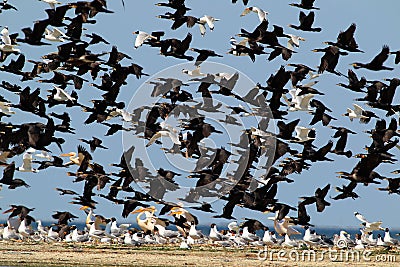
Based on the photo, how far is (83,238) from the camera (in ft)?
139

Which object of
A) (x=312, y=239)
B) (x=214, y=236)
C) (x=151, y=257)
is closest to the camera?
(x=151, y=257)

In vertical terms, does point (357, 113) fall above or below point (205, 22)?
below

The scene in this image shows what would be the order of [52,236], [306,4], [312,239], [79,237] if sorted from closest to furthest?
1. [306,4]
2. [312,239]
3. [79,237]
4. [52,236]

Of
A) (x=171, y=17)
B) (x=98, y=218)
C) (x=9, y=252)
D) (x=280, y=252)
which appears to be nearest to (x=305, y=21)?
(x=171, y=17)

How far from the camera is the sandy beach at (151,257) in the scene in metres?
30.0

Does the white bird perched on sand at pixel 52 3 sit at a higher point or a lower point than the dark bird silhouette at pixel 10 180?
higher

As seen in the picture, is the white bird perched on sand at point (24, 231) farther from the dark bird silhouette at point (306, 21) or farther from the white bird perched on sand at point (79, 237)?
the dark bird silhouette at point (306, 21)

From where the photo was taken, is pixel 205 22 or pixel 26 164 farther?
pixel 26 164

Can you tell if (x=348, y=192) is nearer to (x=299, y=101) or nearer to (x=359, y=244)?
(x=299, y=101)

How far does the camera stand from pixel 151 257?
33281 millimetres

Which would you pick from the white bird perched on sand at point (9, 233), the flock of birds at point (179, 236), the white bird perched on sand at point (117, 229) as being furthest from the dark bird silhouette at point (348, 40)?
the white bird perched on sand at point (9, 233)

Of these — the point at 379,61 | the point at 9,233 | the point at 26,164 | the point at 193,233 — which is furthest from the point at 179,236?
the point at 379,61

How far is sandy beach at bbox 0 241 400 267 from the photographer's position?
29984 millimetres

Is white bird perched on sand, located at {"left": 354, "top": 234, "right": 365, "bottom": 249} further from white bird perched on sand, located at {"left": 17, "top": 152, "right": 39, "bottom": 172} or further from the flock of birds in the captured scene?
white bird perched on sand, located at {"left": 17, "top": 152, "right": 39, "bottom": 172}
